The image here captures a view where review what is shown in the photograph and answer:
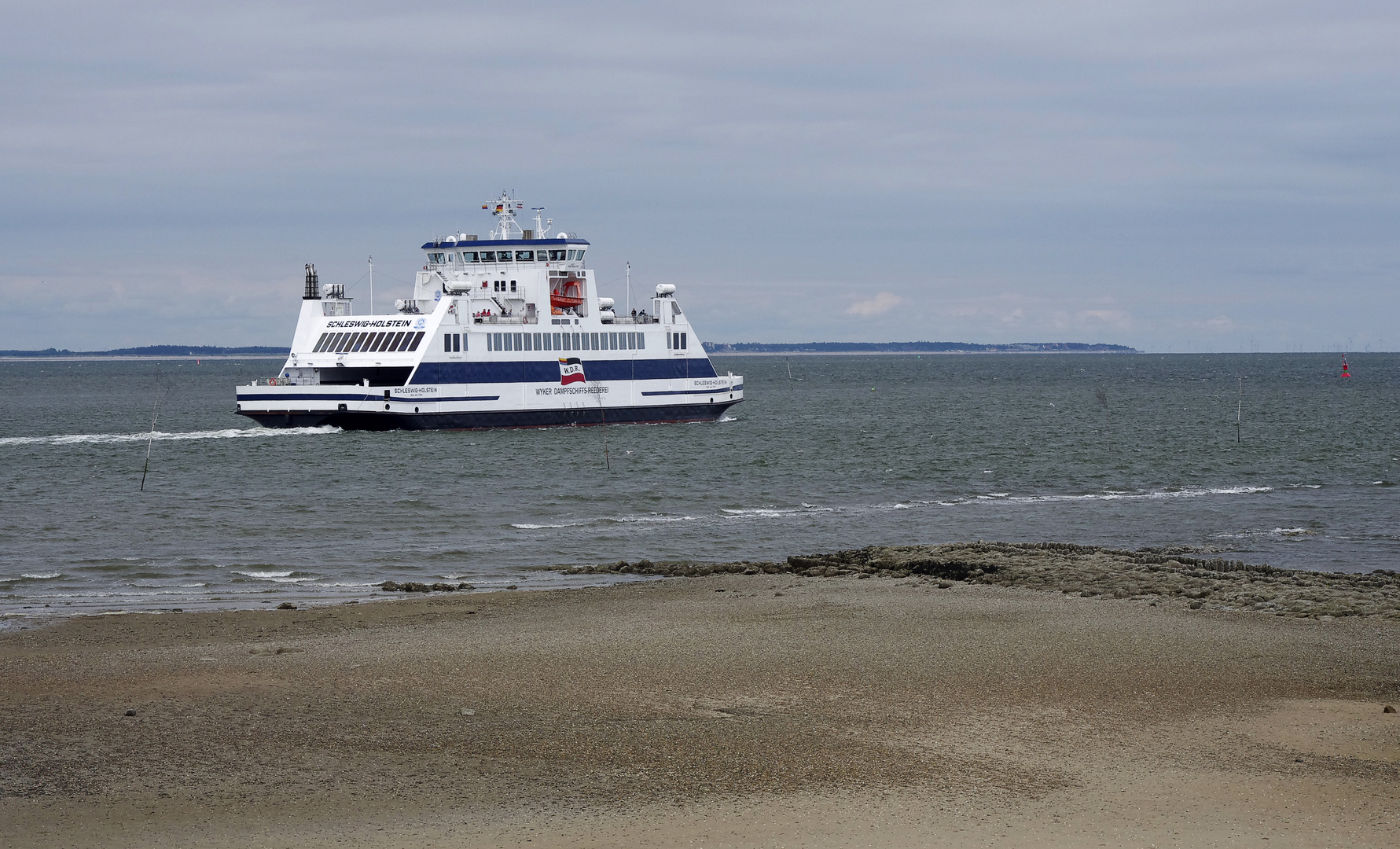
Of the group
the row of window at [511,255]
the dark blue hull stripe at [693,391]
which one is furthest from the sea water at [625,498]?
the row of window at [511,255]

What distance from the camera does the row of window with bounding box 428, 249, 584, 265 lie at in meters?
59.1

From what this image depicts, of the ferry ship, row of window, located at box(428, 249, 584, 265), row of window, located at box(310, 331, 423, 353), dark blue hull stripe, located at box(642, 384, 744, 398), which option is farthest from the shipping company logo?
row of window, located at box(310, 331, 423, 353)

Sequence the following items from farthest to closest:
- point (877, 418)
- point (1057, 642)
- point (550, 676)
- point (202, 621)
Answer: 1. point (877, 418)
2. point (202, 621)
3. point (1057, 642)
4. point (550, 676)

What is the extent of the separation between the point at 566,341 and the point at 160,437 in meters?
17.5

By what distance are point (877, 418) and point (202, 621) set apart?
188 feet

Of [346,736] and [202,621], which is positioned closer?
[346,736]

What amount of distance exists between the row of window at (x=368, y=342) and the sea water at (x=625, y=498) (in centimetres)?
359

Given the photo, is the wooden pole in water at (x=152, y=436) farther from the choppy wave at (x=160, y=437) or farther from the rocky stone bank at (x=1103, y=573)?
the rocky stone bank at (x=1103, y=573)

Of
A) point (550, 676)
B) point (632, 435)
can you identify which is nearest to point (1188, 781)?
point (550, 676)

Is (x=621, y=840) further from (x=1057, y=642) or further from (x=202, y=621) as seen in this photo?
(x=202, y=621)

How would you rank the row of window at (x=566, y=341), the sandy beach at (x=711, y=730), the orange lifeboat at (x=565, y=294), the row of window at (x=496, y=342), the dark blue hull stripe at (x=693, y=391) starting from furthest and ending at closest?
the dark blue hull stripe at (x=693, y=391) < the orange lifeboat at (x=565, y=294) < the row of window at (x=566, y=341) < the row of window at (x=496, y=342) < the sandy beach at (x=711, y=730)

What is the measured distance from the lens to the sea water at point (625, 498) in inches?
917

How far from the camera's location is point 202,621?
56.6 feet

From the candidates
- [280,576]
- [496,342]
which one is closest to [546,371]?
[496,342]
